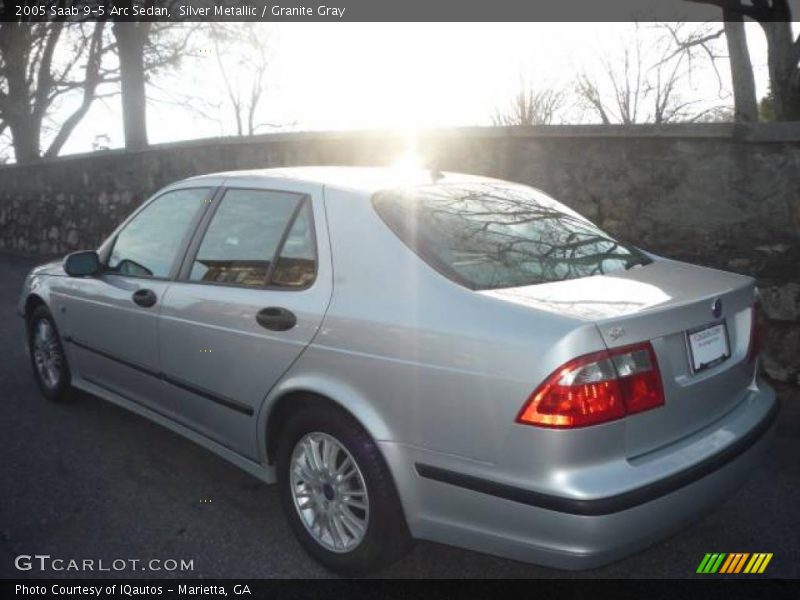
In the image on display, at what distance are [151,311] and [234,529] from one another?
121cm

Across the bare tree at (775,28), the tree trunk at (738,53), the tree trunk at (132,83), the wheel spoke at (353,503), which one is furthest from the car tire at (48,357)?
the tree trunk at (738,53)

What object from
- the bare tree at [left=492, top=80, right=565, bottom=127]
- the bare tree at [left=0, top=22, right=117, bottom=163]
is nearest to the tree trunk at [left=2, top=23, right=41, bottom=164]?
the bare tree at [left=0, top=22, right=117, bottom=163]

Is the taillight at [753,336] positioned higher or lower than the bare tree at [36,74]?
lower

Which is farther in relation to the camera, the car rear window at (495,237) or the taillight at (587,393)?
the car rear window at (495,237)

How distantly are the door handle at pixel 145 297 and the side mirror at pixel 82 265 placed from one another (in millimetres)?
542

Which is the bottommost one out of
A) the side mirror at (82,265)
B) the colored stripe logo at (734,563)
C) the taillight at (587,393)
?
the colored stripe logo at (734,563)

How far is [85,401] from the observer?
4.80 meters

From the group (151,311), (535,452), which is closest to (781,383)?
(535,452)

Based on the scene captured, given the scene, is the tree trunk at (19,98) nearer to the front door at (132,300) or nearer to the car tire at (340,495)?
the front door at (132,300)

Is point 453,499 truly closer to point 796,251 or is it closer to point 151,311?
point 151,311

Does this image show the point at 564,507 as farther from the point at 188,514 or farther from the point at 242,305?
the point at 188,514

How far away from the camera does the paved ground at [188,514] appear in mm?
2801

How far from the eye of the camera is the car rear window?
8.45 ft

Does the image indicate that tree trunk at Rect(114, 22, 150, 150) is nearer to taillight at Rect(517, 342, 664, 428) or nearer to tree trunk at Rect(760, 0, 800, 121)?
tree trunk at Rect(760, 0, 800, 121)
